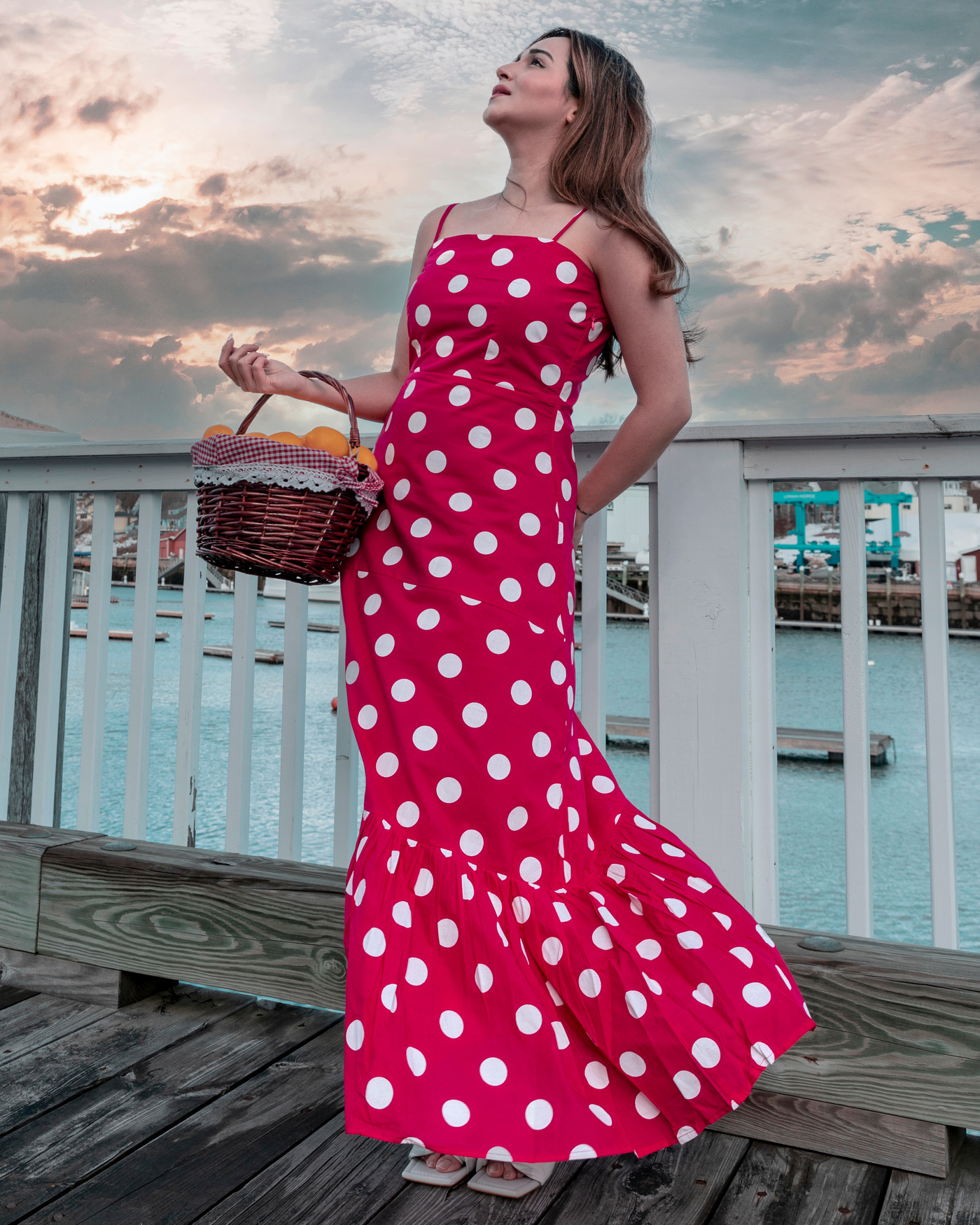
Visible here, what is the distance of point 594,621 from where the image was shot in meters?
1.42

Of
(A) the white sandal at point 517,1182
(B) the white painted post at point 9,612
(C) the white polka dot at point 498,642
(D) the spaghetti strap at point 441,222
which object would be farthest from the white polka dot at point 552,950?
(B) the white painted post at point 9,612

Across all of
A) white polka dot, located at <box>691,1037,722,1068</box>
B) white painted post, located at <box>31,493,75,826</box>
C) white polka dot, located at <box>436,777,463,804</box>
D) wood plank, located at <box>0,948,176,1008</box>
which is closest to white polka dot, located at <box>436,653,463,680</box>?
white polka dot, located at <box>436,777,463,804</box>

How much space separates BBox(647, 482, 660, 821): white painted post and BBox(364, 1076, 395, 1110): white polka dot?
60 cm

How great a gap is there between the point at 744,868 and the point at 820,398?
11899 millimetres

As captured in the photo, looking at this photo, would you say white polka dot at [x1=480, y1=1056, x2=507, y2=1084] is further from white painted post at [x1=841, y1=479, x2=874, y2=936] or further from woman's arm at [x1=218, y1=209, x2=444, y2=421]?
woman's arm at [x1=218, y1=209, x2=444, y2=421]

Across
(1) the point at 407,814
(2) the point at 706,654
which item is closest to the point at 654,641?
(2) the point at 706,654

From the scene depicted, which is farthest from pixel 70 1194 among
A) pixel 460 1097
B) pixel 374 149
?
pixel 374 149

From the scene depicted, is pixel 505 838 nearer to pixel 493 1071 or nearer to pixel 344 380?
pixel 493 1071

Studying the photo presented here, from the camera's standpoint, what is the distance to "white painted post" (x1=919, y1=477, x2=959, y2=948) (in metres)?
1.21

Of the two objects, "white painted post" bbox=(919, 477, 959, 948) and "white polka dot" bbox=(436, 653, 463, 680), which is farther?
"white painted post" bbox=(919, 477, 959, 948)

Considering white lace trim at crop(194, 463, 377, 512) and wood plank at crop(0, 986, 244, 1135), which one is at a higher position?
white lace trim at crop(194, 463, 377, 512)

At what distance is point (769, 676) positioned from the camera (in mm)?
1354

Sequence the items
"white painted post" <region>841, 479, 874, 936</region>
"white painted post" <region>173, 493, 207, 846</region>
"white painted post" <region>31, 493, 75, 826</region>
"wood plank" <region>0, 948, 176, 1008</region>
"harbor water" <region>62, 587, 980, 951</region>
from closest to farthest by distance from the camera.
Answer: "white painted post" <region>841, 479, 874, 936</region> < "wood plank" <region>0, 948, 176, 1008</region> < "white painted post" <region>173, 493, 207, 846</region> < "white painted post" <region>31, 493, 75, 826</region> < "harbor water" <region>62, 587, 980, 951</region>

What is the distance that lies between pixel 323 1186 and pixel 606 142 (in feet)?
4.47
